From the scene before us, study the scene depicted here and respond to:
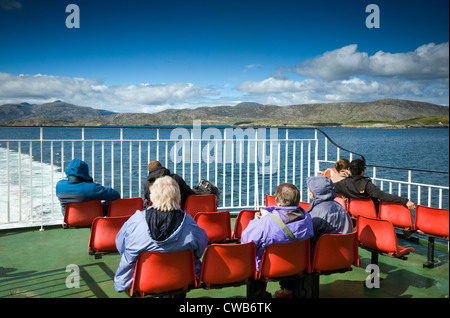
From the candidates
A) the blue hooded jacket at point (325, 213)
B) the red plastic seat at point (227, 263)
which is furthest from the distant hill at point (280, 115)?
the red plastic seat at point (227, 263)

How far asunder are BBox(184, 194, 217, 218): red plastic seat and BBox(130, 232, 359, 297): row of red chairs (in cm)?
130

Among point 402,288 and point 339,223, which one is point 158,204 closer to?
point 339,223

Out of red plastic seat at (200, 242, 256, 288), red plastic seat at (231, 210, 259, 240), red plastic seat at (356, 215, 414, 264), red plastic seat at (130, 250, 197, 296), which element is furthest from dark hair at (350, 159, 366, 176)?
red plastic seat at (130, 250, 197, 296)

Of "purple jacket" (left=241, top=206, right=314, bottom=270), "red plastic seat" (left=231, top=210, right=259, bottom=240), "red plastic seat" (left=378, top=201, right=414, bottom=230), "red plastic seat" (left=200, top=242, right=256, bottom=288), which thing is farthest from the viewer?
"red plastic seat" (left=378, top=201, right=414, bottom=230)

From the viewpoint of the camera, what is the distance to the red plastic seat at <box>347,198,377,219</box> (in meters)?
3.83

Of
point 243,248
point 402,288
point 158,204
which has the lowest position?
point 402,288

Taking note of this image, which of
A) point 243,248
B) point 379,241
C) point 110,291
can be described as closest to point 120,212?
point 110,291

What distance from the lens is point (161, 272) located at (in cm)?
221

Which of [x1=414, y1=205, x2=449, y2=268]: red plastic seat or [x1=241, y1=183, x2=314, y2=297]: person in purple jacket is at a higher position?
[x1=241, y1=183, x2=314, y2=297]: person in purple jacket

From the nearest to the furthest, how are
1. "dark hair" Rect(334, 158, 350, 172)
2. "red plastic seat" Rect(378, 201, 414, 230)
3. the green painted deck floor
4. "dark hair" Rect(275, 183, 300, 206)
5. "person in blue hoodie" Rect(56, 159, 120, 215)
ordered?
"dark hair" Rect(275, 183, 300, 206), the green painted deck floor, "person in blue hoodie" Rect(56, 159, 120, 215), "red plastic seat" Rect(378, 201, 414, 230), "dark hair" Rect(334, 158, 350, 172)

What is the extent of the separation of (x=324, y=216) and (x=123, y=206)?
212 cm

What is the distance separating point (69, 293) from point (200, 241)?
1.57m

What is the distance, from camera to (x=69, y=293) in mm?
3023

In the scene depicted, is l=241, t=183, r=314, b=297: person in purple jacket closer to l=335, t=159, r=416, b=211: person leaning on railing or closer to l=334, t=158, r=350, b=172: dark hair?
l=335, t=159, r=416, b=211: person leaning on railing
